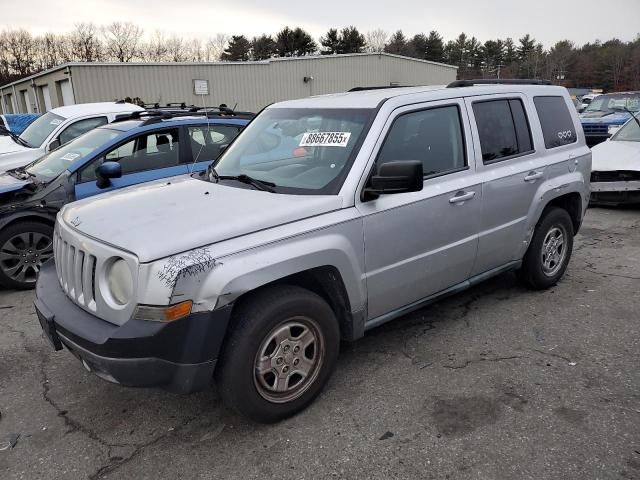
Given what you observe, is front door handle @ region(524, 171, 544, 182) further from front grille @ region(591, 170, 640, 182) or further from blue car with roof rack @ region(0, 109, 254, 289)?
front grille @ region(591, 170, 640, 182)

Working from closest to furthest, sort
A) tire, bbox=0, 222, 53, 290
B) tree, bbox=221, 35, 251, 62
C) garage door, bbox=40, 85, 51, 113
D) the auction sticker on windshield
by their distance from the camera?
1. the auction sticker on windshield
2. tire, bbox=0, 222, 53, 290
3. garage door, bbox=40, 85, 51, 113
4. tree, bbox=221, 35, 251, 62

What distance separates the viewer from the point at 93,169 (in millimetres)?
5773

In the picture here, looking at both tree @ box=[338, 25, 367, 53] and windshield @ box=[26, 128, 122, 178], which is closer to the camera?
windshield @ box=[26, 128, 122, 178]

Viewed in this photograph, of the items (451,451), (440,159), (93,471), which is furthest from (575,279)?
(93,471)

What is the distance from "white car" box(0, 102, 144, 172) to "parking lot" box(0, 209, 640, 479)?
194 inches

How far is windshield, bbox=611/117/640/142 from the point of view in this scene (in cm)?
908

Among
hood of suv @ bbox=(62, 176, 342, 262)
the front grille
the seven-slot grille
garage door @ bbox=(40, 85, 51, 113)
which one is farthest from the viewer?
garage door @ bbox=(40, 85, 51, 113)

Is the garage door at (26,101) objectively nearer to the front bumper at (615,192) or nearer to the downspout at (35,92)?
the downspout at (35,92)

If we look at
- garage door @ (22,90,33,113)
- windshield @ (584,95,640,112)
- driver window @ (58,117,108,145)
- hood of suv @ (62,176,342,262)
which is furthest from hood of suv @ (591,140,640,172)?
garage door @ (22,90,33,113)

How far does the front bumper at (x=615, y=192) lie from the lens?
26.1ft

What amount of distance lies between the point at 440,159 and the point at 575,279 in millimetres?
2495

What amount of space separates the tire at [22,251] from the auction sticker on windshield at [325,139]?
339 cm

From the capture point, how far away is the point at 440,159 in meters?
3.75

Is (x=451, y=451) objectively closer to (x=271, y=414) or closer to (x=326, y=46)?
(x=271, y=414)
